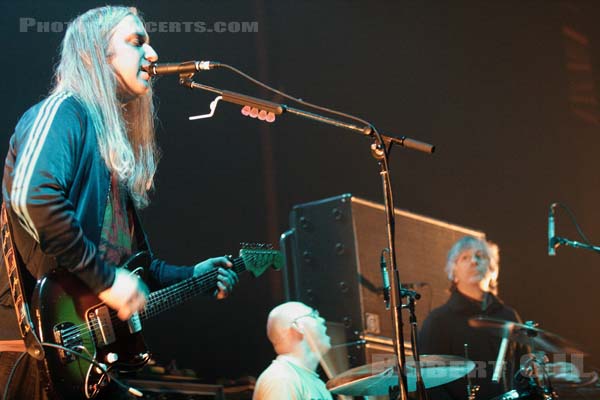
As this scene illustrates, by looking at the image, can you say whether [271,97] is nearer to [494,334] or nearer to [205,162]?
[205,162]

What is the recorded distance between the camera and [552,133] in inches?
186

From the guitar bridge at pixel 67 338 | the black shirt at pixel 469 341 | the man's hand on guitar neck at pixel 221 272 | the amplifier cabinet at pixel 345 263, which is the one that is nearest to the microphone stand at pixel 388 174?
the man's hand on guitar neck at pixel 221 272

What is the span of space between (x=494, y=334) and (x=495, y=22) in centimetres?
202

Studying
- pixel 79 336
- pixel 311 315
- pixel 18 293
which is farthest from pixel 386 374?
pixel 18 293

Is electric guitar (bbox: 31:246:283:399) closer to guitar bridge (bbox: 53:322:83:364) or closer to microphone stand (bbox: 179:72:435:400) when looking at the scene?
guitar bridge (bbox: 53:322:83:364)

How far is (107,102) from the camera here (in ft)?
8.86

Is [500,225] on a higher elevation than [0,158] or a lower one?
lower

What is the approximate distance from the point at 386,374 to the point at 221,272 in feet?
2.89

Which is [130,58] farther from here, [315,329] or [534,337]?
[534,337]

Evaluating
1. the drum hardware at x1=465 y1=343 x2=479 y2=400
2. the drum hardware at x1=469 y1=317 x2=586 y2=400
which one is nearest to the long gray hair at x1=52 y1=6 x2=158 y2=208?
the drum hardware at x1=465 y1=343 x2=479 y2=400

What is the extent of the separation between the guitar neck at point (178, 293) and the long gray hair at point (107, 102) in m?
0.37

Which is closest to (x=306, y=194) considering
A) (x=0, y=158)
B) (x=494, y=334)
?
(x=494, y=334)

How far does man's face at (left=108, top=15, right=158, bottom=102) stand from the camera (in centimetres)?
283

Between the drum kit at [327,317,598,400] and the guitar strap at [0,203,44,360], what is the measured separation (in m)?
1.46
